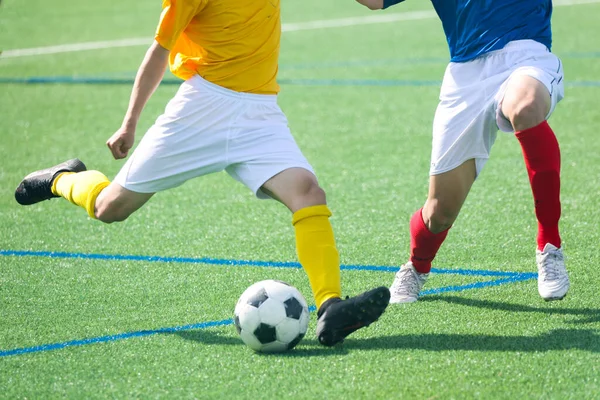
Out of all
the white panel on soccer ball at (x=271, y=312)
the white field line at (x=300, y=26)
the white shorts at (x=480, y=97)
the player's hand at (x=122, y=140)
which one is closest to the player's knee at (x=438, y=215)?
the white shorts at (x=480, y=97)

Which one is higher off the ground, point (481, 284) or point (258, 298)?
point (258, 298)

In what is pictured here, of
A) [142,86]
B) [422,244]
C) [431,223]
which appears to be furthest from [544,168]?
[142,86]

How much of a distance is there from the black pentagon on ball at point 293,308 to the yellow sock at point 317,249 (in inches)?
3.8

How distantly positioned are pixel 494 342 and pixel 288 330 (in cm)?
86

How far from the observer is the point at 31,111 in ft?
33.4

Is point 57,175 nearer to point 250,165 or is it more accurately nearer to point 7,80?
point 250,165

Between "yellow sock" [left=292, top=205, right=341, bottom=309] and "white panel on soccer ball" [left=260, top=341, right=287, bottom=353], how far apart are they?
0.24 meters

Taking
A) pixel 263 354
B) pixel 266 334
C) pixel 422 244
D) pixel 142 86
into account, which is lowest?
pixel 422 244

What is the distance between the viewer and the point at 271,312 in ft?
13.3

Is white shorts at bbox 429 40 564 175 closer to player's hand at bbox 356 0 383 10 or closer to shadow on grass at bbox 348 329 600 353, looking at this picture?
player's hand at bbox 356 0 383 10

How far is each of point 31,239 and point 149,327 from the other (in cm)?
190

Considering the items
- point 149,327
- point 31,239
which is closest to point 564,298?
point 149,327

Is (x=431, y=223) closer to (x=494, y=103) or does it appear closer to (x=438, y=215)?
(x=438, y=215)

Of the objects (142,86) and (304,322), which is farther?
(142,86)
